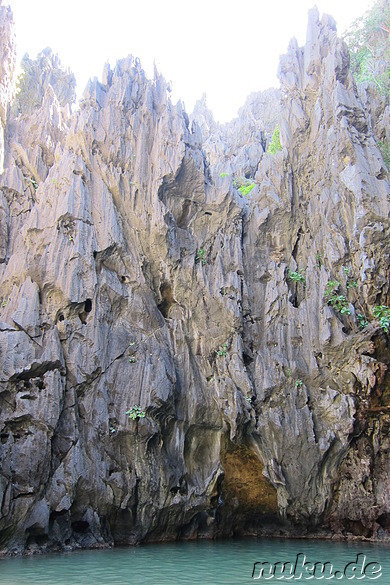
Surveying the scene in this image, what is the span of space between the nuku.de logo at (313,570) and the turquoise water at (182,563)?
0.24 ft

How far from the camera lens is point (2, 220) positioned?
796 inches

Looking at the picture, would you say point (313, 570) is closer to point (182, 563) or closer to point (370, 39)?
point (182, 563)

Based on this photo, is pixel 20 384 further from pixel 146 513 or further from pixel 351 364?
pixel 351 364

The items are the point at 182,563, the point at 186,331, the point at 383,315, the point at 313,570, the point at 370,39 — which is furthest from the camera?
the point at 370,39

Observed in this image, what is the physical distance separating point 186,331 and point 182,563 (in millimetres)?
9088

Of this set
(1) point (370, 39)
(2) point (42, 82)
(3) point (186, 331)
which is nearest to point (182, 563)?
(3) point (186, 331)

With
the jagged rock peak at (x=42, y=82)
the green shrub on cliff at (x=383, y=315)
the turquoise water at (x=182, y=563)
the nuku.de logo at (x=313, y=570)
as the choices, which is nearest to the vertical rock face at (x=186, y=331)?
the green shrub on cliff at (x=383, y=315)

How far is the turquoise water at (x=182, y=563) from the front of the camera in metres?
9.70

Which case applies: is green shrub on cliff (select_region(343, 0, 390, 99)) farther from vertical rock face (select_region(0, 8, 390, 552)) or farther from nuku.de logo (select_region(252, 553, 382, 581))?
nuku.de logo (select_region(252, 553, 382, 581))

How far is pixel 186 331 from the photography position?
1936 centimetres

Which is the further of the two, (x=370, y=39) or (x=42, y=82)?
(x=370, y=39)

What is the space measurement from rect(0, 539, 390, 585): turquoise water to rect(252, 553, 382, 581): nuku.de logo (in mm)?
72

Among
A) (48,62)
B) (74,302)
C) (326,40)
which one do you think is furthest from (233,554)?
(48,62)

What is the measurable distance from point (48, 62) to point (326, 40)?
1600 centimetres
